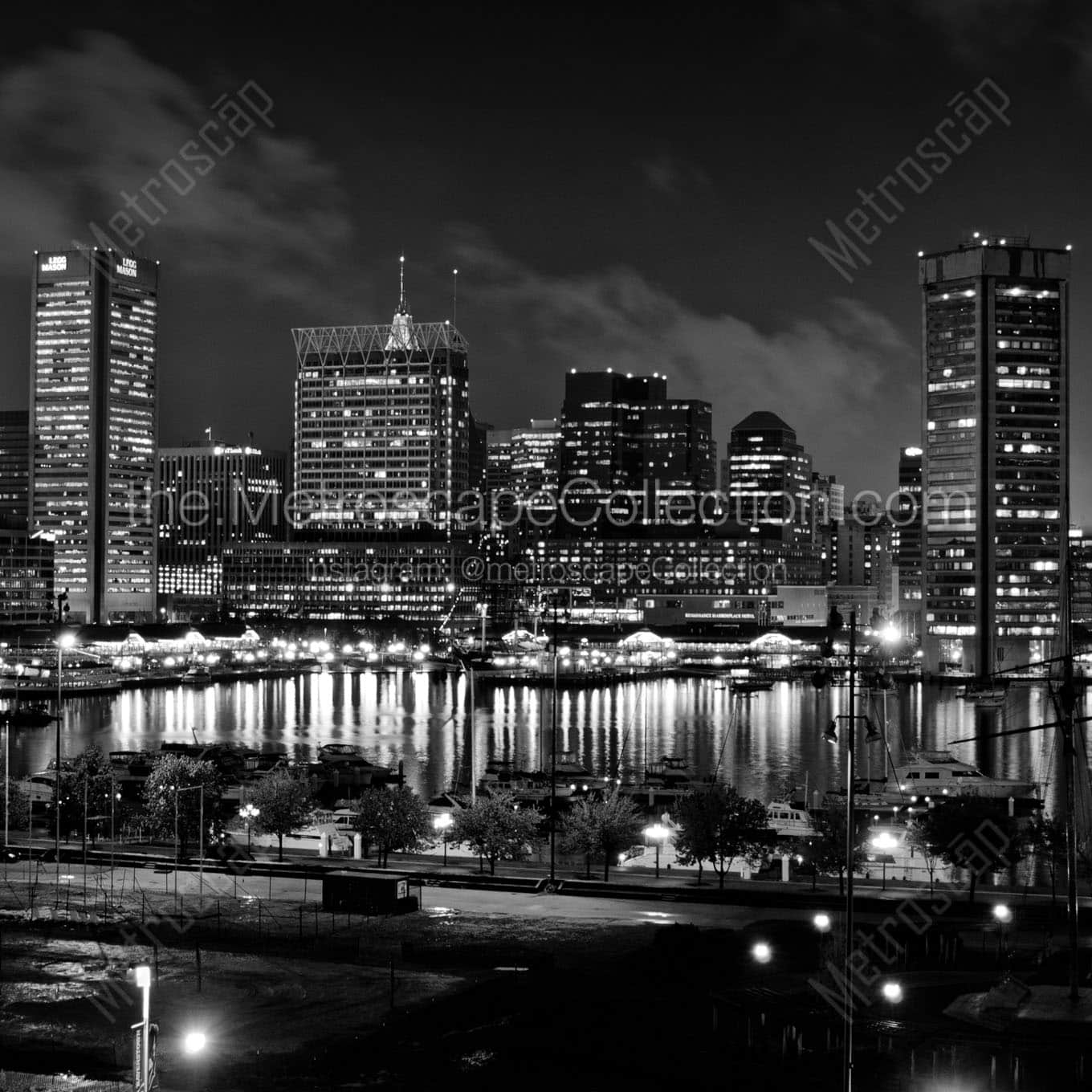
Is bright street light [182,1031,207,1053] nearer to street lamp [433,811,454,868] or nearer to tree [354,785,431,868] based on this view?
tree [354,785,431,868]

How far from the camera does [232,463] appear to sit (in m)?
185

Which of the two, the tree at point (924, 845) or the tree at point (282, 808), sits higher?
the tree at point (282, 808)

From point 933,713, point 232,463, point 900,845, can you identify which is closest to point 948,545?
point 933,713

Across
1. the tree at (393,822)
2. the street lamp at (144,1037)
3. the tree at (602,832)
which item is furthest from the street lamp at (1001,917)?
the street lamp at (144,1037)

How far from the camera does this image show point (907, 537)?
14825 cm

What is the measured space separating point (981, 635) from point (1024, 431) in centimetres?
1195

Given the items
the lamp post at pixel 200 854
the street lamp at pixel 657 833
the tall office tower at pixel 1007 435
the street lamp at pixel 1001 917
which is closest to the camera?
the street lamp at pixel 1001 917

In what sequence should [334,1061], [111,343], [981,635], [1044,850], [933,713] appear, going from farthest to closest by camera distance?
[111,343], [981,635], [933,713], [1044,850], [334,1061]

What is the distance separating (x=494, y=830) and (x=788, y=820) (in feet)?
32.7

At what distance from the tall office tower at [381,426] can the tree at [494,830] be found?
102768 mm

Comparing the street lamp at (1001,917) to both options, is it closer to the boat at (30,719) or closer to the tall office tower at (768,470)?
the boat at (30,719)

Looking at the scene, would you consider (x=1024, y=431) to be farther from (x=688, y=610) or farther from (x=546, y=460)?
(x=546, y=460)

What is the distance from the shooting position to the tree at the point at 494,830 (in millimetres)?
23000

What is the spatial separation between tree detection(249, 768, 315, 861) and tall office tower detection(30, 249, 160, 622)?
318 ft
